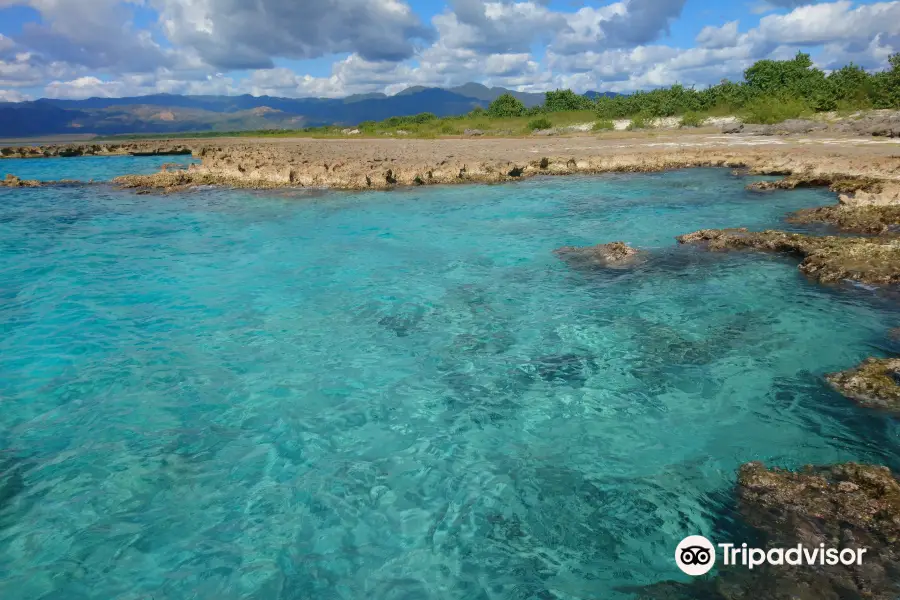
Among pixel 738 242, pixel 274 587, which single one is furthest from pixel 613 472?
pixel 738 242

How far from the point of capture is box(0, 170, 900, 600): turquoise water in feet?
14.6

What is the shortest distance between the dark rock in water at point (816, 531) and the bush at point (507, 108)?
179 feet

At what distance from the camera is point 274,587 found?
4215 mm

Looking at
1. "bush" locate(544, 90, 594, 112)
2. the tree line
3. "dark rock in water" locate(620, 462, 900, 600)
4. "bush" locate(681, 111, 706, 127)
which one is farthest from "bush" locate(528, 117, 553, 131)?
"dark rock in water" locate(620, 462, 900, 600)

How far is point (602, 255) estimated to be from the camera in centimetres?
1201

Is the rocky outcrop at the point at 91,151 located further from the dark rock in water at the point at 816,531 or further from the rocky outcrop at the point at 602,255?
the dark rock in water at the point at 816,531

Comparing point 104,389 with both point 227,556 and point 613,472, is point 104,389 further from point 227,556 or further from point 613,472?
point 613,472

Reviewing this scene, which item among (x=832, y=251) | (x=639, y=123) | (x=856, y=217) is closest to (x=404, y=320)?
(x=832, y=251)

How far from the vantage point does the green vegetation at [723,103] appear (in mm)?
36219

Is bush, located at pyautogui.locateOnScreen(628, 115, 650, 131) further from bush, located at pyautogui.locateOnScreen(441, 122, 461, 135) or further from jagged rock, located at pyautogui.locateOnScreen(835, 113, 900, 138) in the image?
bush, located at pyautogui.locateOnScreen(441, 122, 461, 135)

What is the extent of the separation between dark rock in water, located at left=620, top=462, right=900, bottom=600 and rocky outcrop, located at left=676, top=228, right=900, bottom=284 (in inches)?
260

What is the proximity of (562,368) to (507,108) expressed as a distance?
53031 mm

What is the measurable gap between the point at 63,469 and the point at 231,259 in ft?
28.8

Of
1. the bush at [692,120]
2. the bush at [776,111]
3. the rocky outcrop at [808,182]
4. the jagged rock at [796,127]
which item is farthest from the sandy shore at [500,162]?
the bush at [692,120]
